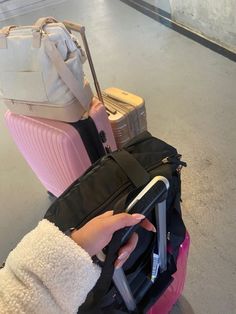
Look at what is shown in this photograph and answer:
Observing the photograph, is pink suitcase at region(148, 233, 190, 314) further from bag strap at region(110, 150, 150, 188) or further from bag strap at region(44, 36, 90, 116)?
bag strap at region(44, 36, 90, 116)

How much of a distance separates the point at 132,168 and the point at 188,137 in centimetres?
115

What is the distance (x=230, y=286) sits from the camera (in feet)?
4.10

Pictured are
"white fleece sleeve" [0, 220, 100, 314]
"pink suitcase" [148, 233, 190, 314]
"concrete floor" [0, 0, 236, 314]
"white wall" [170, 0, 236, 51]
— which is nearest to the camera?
"white fleece sleeve" [0, 220, 100, 314]

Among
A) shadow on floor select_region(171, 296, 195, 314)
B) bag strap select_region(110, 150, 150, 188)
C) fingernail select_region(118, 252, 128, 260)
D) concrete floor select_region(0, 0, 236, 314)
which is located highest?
bag strap select_region(110, 150, 150, 188)

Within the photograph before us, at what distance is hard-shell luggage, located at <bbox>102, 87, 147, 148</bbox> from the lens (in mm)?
1430

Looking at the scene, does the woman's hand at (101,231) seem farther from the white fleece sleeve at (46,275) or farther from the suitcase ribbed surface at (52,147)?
the suitcase ribbed surface at (52,147)

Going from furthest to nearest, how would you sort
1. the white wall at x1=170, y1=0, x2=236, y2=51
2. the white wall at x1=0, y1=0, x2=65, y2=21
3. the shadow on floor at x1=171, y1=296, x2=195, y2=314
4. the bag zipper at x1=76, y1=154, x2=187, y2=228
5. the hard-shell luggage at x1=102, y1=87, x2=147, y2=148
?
1. the white wall at x1=0, y1=0, x2=65, y2=21
2. the white wall at x1=170, y1=0, x2=236, y2=51
3. the hard-shell luggage at x1=102, y1=87, x2=147, y2=148
4. the shadow on floor at x1=171, y1=296, x2=195, y2=314
5. the bag zipper at x1=76, y1=154, x2=187, y2=228

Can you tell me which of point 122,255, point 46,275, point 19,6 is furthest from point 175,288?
point 19,6

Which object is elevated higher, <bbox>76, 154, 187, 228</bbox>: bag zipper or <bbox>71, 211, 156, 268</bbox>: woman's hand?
<bbox>71, 211, 156, 268</bbox>: woman's hand

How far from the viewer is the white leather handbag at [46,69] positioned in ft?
3.74

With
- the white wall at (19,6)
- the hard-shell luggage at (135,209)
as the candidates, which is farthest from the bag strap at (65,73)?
the white wall at (19,6)

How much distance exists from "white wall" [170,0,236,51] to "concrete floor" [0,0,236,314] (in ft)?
0.43

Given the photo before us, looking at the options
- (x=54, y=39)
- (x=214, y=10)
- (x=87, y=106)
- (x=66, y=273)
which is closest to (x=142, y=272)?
(x=66, y=273)

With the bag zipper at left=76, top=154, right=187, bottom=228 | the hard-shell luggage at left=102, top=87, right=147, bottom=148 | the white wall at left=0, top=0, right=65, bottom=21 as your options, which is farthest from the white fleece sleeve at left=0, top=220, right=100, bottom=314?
the white wall at left=0, top=0, right=65, bottom=21
